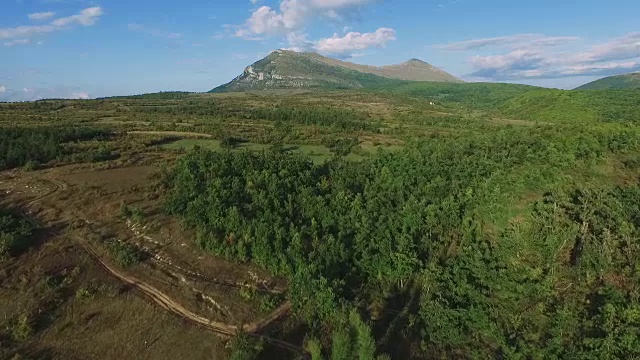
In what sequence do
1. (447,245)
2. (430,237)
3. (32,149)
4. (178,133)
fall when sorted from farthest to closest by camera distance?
(178,133)
(32,149)
(430,237)
(447,245)

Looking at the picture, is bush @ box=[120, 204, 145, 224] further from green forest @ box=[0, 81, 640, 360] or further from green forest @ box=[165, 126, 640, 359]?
green forest @ box=[165, 126, 640, 359]

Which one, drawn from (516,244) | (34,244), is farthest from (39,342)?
(516,244)

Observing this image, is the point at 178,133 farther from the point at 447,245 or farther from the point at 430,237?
the point at 447,245

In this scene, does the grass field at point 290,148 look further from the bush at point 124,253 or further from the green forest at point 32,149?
the bush at point 124,253

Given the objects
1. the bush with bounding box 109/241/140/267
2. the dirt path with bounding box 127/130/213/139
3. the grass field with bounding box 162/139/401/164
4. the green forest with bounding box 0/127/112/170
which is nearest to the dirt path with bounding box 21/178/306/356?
the bush with bounding box 109/241/140/267

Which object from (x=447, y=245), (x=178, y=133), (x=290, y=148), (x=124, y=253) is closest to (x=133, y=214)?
(x=124, y=253)

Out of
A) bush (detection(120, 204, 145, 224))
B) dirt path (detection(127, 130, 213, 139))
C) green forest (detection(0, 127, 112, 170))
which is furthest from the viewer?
dirt path (detection(127, 130, 213, 139))

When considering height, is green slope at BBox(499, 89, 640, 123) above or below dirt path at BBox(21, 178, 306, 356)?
above

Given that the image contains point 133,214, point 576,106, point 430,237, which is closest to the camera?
point 430,237

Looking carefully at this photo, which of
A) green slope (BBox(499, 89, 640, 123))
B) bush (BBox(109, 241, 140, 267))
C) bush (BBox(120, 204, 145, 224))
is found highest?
green slope (BBox(499, 89, 640, 123))
